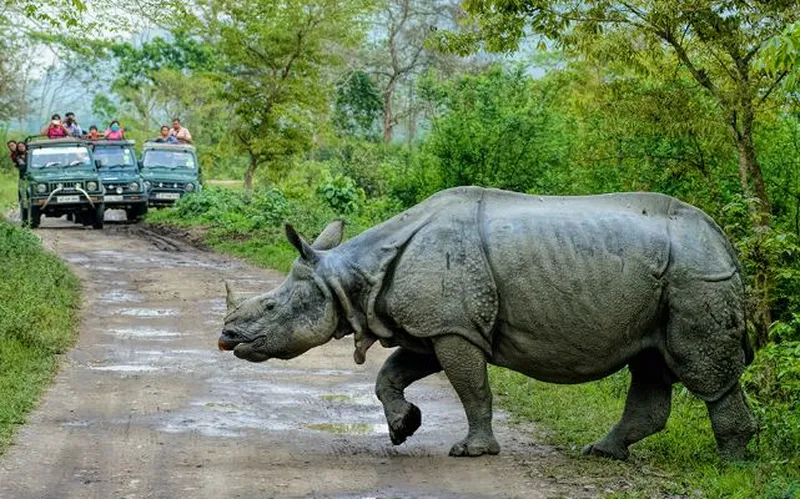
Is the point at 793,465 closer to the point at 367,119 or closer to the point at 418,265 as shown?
the point at 418,265

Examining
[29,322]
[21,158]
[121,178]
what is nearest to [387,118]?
[121,178]

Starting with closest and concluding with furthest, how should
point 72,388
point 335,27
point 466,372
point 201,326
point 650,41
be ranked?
point 466,372 → point 72,388 → point 650,41 → point 201,326 → point 335,27

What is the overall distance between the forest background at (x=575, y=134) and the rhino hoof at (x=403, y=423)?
1.16m

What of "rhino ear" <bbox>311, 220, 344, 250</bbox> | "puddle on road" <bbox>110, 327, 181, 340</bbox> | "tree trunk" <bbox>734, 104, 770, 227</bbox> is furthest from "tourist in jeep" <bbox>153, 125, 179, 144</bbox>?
"rhino ear" <bbox>311, 220, 344, 250</bbox>

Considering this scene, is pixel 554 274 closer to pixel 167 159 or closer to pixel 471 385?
pixel 471 385

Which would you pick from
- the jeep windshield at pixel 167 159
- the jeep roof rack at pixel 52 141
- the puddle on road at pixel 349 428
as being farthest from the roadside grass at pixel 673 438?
the jeep windshield at pixel 167 159

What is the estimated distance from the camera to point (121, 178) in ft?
104

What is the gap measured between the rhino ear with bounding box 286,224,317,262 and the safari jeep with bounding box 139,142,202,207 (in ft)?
79.1

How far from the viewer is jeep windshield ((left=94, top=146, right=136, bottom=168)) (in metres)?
32.4

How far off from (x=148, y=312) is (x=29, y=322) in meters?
3.21

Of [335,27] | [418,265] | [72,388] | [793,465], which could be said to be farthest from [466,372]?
[335,27]

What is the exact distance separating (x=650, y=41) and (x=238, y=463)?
713 cm

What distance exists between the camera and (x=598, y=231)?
28.5ft

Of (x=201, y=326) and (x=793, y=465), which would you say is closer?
(x=793, y=465)
